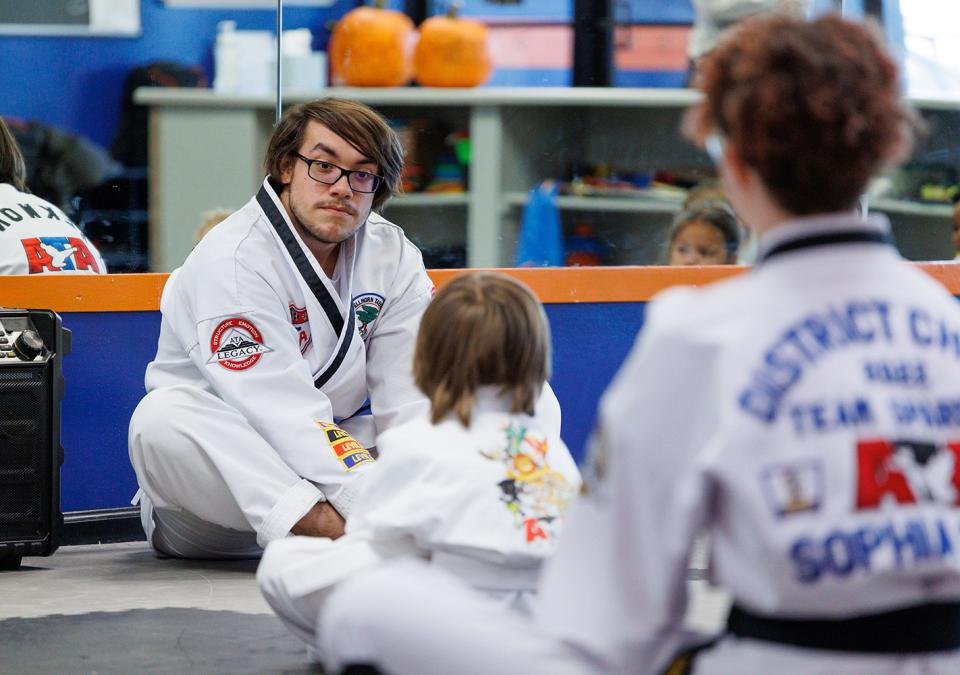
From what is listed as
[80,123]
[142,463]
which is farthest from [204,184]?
[142,463]

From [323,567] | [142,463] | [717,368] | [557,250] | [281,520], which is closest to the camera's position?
[717,368]

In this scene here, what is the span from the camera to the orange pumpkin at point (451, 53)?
464 centimetres

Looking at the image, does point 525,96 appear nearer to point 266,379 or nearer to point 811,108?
point 266,379

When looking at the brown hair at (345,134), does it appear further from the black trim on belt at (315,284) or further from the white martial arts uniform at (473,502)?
the white martial arts uniform at (473,502)

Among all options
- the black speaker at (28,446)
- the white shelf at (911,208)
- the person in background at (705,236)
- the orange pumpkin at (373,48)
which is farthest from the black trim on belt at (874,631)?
the white shelf at (911,208)

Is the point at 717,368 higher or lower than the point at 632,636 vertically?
higher

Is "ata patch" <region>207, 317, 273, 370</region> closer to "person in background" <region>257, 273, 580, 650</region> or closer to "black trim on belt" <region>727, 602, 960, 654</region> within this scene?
"person in background" <region>257, 273, 580, 650</region>

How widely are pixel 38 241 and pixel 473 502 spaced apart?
94.8 inches

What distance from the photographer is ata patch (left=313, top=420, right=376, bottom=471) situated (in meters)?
3.23

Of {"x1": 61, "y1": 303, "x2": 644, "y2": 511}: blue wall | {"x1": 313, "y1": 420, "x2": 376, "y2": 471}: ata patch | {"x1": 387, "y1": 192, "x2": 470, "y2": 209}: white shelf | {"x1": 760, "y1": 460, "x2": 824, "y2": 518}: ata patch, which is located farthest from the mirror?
{"x1": 760, "y1": 460, "x2": 824, "y2": 518}: ata patch

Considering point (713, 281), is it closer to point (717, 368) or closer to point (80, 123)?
point (80, 123)

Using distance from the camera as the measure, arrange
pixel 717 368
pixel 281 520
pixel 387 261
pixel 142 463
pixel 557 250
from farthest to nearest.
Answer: pixel 557 250, pixel 387 261, pixel 142 463, pixel 281 520, pixel 717 368

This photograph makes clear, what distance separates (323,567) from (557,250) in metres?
2.40

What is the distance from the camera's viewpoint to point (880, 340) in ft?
4.50
